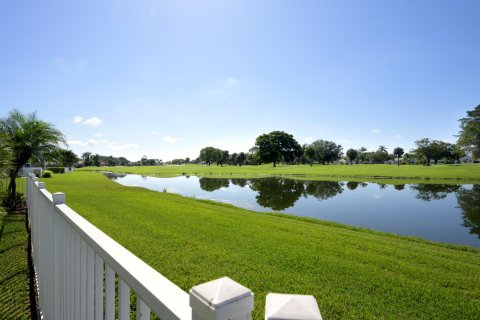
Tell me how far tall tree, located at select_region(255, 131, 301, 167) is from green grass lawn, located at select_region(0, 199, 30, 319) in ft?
217

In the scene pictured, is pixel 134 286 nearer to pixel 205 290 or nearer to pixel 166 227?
pixel 205 290

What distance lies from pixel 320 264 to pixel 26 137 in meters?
10.6

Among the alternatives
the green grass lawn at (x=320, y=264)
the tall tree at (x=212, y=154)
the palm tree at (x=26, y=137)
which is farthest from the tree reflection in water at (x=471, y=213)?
the tall tree at (x=212, y=154)

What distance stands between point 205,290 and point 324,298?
13.1 ft

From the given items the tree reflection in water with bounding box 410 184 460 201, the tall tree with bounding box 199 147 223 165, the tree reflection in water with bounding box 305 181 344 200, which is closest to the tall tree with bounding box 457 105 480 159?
the tree reflection in water with bounding box 410 184 460 201

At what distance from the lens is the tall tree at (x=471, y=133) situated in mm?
44906

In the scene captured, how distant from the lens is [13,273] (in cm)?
492

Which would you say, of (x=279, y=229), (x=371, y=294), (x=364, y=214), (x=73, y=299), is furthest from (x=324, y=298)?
(x=364, y=214)

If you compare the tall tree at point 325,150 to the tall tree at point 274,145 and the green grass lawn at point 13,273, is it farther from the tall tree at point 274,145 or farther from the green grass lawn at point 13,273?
the green grass lawn at point 13,273

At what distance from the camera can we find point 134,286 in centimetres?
104

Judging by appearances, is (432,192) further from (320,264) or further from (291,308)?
(291,308)

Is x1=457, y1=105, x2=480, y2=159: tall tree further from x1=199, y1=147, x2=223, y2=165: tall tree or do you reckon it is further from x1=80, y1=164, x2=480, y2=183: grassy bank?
x1=199, y1=147, x2=223, y2=165: tall tree

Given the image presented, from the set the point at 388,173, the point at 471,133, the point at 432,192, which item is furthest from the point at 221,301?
the point at 471,133

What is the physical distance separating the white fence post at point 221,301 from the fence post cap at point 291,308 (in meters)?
Result: 0.07
